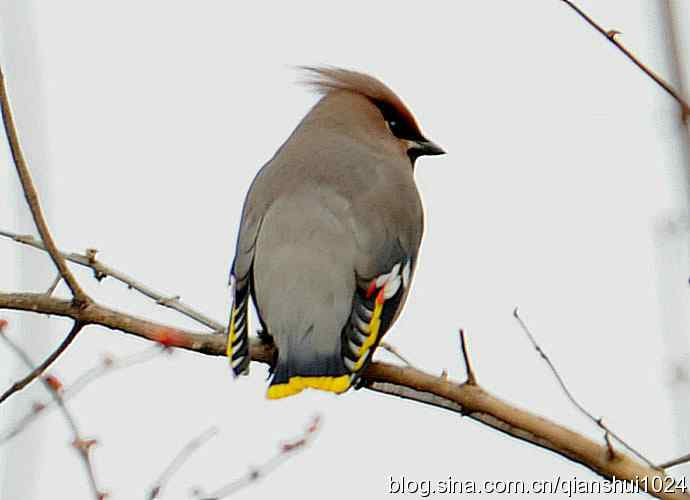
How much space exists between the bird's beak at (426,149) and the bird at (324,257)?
0.33 metres

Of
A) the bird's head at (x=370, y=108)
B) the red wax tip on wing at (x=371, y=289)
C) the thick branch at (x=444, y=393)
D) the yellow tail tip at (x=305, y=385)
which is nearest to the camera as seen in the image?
the thick branch at (x=444, y=393)

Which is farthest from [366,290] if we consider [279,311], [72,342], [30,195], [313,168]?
[30,195]

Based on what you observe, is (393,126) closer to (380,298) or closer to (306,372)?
(380,298)

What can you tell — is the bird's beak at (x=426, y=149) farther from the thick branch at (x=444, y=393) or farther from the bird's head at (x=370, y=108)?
the thick branch at (x=444, y=393)

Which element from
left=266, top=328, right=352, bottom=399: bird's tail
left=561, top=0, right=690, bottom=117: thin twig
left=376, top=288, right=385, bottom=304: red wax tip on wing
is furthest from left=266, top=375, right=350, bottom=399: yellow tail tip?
left=561, top=0, right=690, bottom=117: thin twig

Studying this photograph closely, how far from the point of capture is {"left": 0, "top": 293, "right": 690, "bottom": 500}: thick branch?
2.63 meters

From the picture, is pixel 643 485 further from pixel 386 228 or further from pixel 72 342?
pixel 386 228

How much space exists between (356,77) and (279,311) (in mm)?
1750

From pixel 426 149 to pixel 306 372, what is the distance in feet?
5.61

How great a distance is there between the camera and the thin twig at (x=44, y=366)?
267 centimetres

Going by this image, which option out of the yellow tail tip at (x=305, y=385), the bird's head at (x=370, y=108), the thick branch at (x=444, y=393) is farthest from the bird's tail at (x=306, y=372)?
the bird's head at (x=370, y=108)

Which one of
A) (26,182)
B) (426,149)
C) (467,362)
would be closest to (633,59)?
(467,362)

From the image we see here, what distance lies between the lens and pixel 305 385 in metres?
3.62

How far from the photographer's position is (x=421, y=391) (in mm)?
3129
